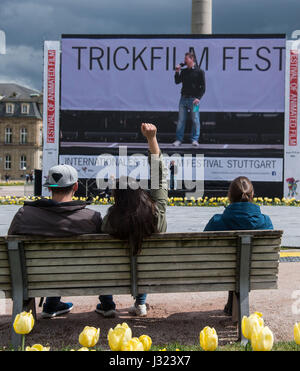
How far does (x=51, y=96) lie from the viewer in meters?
20.2

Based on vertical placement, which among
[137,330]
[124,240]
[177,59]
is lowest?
[137,330]

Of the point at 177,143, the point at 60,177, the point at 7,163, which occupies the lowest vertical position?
the point at 60,177

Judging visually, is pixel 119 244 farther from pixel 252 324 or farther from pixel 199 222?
pixel 199 222

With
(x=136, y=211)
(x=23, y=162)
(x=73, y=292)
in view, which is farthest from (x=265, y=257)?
(x=23, y=162)

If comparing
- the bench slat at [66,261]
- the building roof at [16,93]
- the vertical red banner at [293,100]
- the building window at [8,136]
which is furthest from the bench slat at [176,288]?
the building roof at [16,93]

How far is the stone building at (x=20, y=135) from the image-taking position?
75.3 meters

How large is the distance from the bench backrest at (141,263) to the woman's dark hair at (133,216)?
Answer: 72 millimetres

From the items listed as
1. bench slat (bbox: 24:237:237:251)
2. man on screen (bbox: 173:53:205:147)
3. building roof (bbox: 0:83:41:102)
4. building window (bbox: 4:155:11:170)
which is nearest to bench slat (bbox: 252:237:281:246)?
bench slat (bbox: 24:237:237:251)

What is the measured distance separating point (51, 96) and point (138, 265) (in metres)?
Answer: 17.9

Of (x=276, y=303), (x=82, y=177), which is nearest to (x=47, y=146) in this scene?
(x=82, y=177)

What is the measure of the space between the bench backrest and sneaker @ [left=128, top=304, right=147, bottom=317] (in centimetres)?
72

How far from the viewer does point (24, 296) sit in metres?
3.35

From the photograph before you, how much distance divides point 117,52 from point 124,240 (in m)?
18.0
